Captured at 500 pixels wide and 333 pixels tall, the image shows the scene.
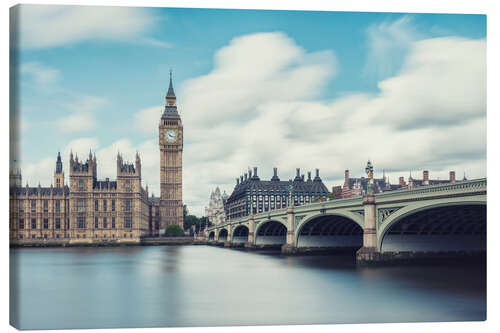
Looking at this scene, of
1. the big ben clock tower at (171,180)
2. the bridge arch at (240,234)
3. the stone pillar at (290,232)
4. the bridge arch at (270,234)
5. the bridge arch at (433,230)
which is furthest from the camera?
the big ben clock tower at (171,180)

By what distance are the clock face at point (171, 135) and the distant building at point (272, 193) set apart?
22.7 m

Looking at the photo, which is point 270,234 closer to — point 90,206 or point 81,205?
point 90,206

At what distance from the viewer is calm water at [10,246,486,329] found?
18219 mm

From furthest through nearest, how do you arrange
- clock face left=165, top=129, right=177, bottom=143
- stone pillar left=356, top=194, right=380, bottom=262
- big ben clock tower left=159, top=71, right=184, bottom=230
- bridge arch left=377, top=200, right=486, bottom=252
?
big ben clock tower left=159, top=71, right=184, bottom=230, clock face left=165, top=129, right=177, bottom=143, stone pillar left=356, top=194, right=380, bottom=262, bridge arch left=377, top=200, right=486, bottom=252

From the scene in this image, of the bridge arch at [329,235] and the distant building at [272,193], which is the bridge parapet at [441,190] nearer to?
the bridge arch at [329,235]

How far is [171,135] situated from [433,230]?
10372 centimetres

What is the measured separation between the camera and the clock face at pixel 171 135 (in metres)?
135

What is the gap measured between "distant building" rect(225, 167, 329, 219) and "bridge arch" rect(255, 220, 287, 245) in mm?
62138

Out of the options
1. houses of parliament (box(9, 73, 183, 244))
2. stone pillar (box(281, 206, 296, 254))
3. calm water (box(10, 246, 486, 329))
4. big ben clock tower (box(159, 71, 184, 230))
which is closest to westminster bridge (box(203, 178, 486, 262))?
calm water (box(10, 246, 486, 329))

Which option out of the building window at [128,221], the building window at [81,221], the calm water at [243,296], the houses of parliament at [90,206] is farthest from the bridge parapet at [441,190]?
the building window at [128,221]

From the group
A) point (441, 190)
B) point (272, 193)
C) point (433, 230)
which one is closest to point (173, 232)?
point (272, 193)

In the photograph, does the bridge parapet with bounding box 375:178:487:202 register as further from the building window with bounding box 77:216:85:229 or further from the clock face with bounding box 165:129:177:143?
the clock face with bounding box 165:129:177:143

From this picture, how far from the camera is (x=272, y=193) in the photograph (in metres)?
149
